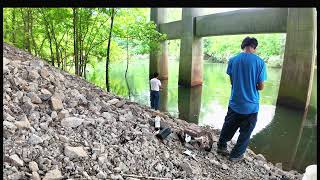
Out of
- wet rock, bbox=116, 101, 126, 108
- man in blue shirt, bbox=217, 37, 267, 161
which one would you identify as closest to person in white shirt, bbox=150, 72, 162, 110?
wet rock, bbox=116, 101, 126, 108

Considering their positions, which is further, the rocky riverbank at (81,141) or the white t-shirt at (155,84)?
the white t-shirt at (155,84)

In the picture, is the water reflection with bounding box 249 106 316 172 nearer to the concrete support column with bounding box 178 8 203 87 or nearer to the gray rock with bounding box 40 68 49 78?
the gray rock with bounding box 40 68 49 78

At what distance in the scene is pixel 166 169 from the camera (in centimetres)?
342

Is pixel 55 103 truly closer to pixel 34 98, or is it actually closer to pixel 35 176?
pixel 34 98

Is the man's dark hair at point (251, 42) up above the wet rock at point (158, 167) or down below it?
above

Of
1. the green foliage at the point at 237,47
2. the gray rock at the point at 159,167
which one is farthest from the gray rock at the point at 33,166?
the green foliage at the point at 237,47

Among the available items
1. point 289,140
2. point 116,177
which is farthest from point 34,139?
point 289,140

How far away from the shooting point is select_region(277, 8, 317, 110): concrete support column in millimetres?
11438

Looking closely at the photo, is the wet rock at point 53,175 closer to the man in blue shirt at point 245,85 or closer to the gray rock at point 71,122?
the gray rock at point 71,122

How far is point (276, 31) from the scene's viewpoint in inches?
516

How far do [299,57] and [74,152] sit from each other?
10.9 meters

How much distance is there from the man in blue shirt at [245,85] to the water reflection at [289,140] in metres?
2.81

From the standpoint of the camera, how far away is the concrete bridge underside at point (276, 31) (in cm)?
1158

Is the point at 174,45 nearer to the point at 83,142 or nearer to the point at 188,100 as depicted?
the point at 188,100
